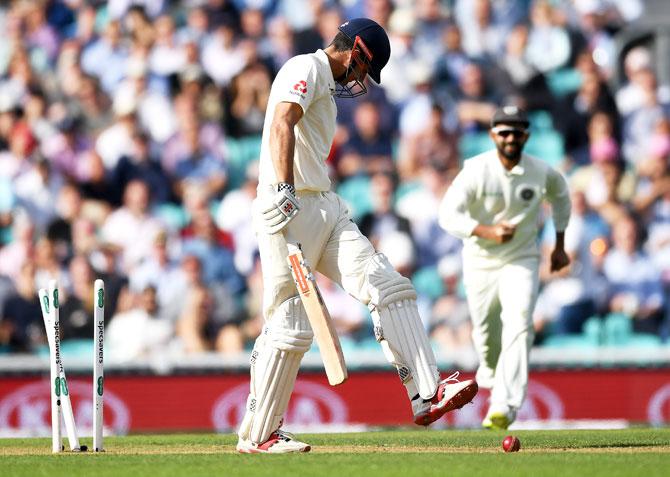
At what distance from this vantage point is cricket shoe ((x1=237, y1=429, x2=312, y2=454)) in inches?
286

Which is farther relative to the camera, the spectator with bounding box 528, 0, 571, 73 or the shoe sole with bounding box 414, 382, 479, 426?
the spectator with bounding box 528, 0, 571, 73

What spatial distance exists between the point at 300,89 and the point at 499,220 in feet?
10.9

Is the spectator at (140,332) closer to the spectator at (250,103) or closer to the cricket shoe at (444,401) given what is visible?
the spectator at (250,103)

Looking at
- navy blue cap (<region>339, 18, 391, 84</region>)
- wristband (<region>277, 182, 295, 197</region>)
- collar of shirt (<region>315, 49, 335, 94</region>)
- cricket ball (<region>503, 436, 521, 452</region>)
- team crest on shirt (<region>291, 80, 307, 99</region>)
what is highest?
navy blue cap (<region>339, 18, 391, 84</region>)

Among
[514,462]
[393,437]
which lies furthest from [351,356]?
[514,462]

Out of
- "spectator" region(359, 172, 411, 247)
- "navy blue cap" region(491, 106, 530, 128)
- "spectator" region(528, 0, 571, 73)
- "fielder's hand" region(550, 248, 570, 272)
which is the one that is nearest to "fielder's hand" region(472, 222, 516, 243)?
"fielder's hand" region(550, 248, 570, 272)

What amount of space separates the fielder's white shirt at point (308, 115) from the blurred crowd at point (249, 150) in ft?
18.8

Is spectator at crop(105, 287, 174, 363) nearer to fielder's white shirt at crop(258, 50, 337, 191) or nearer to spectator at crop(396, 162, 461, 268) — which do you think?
spectator at crop(396, 162, 461, 268)

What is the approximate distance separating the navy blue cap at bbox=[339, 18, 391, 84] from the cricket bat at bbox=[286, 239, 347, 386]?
1.12m

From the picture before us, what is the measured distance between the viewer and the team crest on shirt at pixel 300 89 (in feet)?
22.7

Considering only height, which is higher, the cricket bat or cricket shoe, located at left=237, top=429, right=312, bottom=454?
the cricket bat

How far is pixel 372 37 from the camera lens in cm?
717

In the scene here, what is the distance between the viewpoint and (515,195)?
32.2 ft

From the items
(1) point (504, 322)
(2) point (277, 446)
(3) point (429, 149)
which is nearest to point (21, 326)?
(3) point (429, 149)
